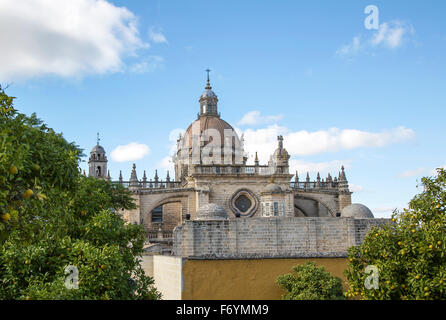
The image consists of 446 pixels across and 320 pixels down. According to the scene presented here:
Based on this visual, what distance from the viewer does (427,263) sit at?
10.0 m

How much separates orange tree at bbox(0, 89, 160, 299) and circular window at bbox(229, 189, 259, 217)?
2304 cm

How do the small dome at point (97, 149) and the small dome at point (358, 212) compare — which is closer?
the small dome at point (358, 212)

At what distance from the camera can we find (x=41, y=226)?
285 inches

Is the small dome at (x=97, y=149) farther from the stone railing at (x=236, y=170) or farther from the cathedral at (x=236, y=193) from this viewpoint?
the stone railing at (x=236, y=170)

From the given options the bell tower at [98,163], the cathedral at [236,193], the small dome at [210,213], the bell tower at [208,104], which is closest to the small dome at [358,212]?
the cathedral at [236,193]

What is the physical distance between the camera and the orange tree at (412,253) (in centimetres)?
988

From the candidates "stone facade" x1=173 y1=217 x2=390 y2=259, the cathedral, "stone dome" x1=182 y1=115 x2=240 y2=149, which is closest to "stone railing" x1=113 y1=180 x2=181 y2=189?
the cathedral

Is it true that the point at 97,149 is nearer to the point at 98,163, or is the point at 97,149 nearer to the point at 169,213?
the point at 98,163

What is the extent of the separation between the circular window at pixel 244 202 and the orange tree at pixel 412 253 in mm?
22267

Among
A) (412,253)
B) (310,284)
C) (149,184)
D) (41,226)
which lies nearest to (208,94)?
(149,184)

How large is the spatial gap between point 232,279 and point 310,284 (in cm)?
229
